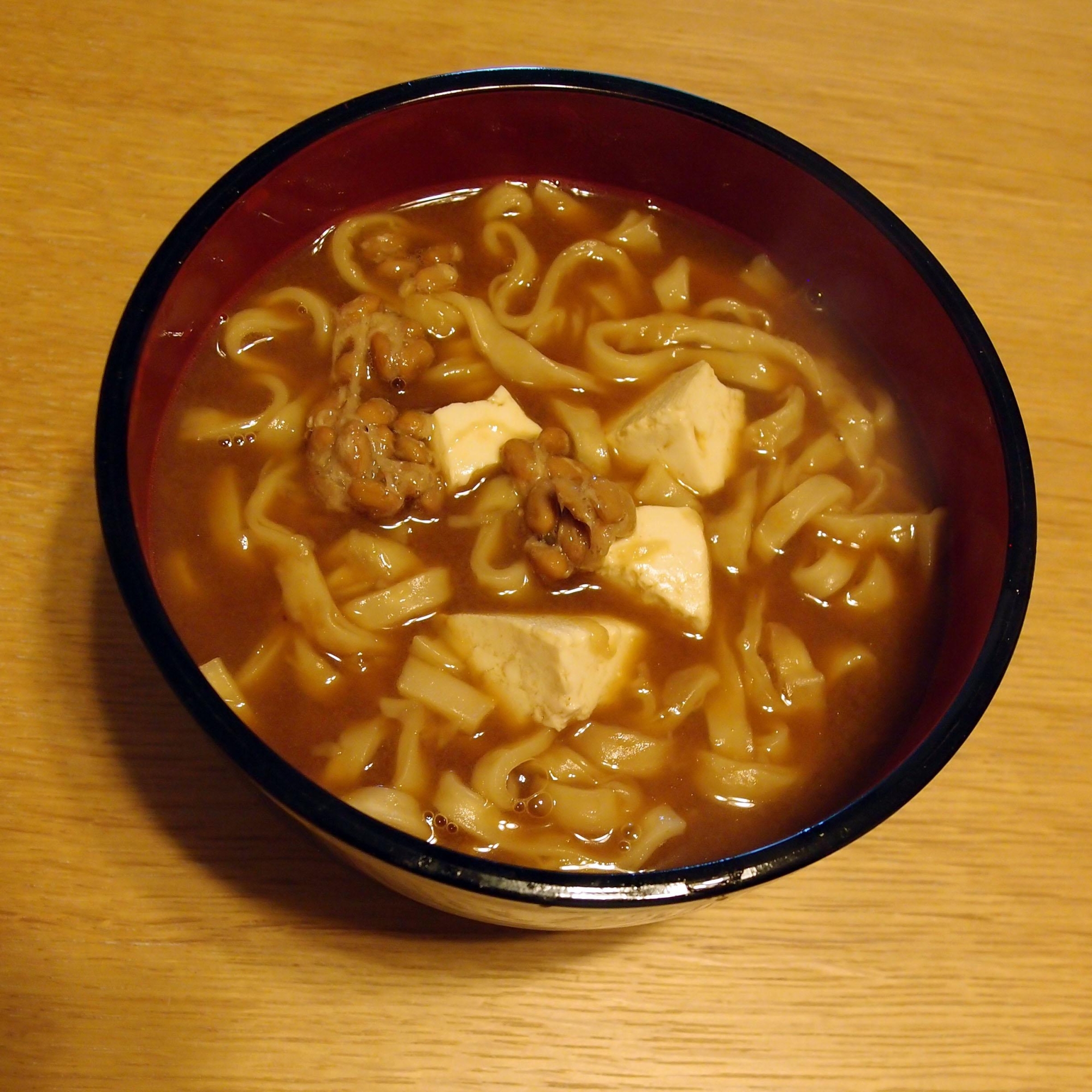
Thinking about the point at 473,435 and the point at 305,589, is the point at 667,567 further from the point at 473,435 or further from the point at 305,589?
the point at 305,589

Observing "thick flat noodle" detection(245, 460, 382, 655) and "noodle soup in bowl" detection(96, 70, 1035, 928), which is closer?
"noodle soup in bowl" detection(96, 70, 1035, 928)

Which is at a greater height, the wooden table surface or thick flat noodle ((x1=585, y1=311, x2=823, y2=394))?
thick flat noodle ((x1=585, y1=311, x2=823, y2=394))

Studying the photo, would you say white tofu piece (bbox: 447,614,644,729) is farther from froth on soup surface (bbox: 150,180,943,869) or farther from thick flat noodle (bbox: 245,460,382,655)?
thick flat noodle (bbox: 245,460,382,655)

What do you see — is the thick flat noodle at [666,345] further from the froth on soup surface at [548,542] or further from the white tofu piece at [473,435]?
the white tofu piece at [473,435]

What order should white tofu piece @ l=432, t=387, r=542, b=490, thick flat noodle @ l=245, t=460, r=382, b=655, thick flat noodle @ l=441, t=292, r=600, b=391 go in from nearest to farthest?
1. thick flat noodle @ l=245, t=460, r=382, b=655
2. white tofu piece @ l=432, t=387, r=542, b=490
3. thick flat noodle @ l=441, t=292, r=600, b=391

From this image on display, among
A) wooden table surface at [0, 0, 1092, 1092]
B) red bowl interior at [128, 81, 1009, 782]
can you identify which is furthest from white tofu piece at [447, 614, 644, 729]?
red bowl interior at [128, 81, 1009, 782]

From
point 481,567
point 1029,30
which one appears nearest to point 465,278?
point 481,567

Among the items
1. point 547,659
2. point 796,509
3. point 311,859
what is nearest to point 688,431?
point 796,509

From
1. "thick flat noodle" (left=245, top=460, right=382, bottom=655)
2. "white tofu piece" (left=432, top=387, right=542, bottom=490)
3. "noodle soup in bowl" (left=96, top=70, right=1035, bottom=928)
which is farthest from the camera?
"white tofu piece" (left=432, top=387, right=542, bottom=490)
